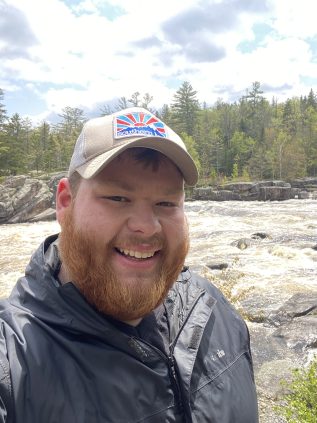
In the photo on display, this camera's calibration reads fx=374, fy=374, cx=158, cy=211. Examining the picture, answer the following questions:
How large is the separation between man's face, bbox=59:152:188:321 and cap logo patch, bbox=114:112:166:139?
0.35 ft

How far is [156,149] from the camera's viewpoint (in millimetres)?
1670

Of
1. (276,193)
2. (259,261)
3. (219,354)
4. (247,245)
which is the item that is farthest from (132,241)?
(276,193)

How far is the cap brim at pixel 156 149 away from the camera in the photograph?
1568 mm

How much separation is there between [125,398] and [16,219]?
28.7 metres

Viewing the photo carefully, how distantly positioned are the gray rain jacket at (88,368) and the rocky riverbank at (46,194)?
2774cm

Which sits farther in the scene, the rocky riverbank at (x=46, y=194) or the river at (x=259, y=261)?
the rocky riverbank at (x=46, y=194)

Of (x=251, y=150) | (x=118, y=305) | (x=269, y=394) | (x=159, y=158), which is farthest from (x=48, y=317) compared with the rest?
(x=251, y=150)

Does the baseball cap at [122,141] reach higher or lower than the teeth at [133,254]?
higher

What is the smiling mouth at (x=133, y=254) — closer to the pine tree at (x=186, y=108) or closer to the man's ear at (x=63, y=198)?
the man's ear at (x=63, y=198)

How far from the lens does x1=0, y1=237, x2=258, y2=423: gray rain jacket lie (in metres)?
1.36

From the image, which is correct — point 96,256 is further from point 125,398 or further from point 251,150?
point 251,150

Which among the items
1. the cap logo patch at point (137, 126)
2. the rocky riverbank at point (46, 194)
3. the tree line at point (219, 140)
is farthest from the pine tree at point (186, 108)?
the cap logo patch at point (137, 126)

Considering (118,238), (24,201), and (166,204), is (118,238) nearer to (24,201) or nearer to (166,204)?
(166,204)

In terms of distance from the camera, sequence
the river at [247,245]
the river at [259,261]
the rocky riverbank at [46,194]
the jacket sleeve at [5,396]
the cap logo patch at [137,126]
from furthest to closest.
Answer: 1. the rocky riverbank at [46,194]
2. the river at [247,245]
3. the river at [259,261]
4. the cap logo patch at [137,126]
5. the jacket sleeve at [5,396]
